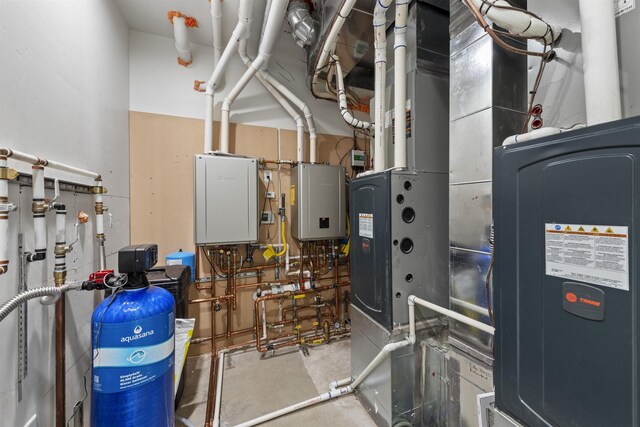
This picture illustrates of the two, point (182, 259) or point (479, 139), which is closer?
point (479, 139)

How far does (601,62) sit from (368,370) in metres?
1.93

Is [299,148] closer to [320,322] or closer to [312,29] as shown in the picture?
[312,29]

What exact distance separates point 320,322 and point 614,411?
8.46ft

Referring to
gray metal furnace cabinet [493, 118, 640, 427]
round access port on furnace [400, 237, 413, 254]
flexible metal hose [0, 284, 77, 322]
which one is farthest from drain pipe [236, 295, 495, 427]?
flexible metal hose [0, 284, 77, 322]

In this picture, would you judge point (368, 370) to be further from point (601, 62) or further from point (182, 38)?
point (182, 38)

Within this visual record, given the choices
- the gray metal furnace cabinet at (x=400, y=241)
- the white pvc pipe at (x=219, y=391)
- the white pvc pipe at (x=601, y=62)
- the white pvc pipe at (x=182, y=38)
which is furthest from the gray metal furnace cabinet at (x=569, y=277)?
the white pvc pipe at (x=182, y=38)

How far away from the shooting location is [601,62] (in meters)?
Answer: 0.75

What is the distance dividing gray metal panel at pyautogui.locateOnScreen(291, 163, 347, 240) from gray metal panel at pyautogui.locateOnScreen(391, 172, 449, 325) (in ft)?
3.64

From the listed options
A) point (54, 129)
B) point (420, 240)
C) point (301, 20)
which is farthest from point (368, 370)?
point (301, 20)

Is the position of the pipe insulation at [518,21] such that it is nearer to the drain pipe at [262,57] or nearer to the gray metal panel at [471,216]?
the gray metal panel at [471,216]

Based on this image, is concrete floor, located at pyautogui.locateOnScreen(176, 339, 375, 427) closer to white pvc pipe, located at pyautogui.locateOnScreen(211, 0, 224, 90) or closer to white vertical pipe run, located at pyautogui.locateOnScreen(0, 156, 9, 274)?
white vertical pipe run, located at pyautogui.locateOnScreen(0, 156, 9, 274)

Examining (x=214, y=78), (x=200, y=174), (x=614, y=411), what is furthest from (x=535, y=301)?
(x=214, y=78)

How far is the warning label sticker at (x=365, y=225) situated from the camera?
1.70 meters

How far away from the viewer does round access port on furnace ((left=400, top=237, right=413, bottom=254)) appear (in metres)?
1.60
